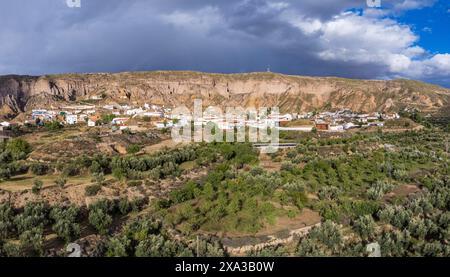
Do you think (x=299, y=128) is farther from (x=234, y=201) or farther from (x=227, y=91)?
(x=227, y=91)

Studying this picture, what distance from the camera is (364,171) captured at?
20922 millimetres

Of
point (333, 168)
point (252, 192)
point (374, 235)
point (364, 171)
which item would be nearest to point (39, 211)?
point (252, 192)

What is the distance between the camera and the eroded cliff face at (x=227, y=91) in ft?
318

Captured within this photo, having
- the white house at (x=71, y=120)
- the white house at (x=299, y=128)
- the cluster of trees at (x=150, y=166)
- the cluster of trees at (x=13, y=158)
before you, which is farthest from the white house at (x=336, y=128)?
the white house at (x=71, y=120)

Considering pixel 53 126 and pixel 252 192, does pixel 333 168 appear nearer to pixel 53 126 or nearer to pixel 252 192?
pixel 252 192

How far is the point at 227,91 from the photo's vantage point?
114 metres

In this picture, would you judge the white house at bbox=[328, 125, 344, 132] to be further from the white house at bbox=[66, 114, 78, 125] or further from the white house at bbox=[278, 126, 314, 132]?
the white house at bbox=[66, 114, 78, 125]

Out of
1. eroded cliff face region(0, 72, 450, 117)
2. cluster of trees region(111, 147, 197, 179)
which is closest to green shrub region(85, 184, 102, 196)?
cluster of trees region(111, 147, 197, 179)

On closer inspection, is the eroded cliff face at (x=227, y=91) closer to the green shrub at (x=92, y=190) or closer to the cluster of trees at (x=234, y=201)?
the green shrub at (x=92, y=190)

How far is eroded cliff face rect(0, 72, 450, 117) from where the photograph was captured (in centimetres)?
9706

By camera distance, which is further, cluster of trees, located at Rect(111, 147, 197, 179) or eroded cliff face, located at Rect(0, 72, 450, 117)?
eroded cliff face, located at Rect(0, 72, 450, 117)

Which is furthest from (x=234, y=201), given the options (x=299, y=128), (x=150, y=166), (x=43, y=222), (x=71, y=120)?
(x=71, y=120)

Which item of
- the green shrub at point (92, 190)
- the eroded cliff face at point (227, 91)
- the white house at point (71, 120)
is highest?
the eroded cliff face at point (227, 91)
